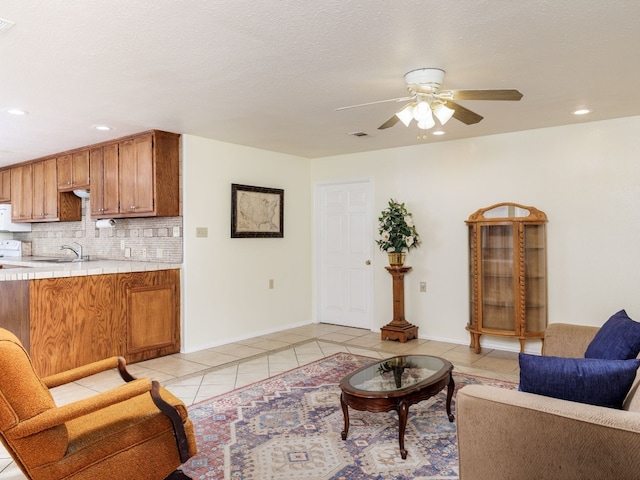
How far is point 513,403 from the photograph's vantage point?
167 centimetres

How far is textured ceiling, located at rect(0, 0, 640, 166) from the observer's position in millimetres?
2186

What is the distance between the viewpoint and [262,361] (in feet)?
14.7

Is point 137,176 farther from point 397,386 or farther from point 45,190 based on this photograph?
point 397,386

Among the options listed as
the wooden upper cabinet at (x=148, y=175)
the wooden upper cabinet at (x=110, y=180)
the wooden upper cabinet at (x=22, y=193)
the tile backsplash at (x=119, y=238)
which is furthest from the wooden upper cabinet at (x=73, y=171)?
the wooden upper cabinet at (x=22, y=193)

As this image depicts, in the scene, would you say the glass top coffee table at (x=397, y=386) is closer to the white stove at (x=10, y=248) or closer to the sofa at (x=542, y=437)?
the sofa at (x=542, y=437)

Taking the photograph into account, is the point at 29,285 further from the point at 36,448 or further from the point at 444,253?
the point at 444,253

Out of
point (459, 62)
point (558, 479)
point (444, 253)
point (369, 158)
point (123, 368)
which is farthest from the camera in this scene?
point (369, 158)

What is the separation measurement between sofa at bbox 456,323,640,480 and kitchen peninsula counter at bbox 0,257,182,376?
3654 millimetres

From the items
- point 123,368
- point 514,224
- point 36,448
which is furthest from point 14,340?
point 514,224

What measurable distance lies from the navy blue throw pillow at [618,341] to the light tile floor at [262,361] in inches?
58.8

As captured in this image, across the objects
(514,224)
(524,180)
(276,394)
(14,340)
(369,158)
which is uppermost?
(369,158)

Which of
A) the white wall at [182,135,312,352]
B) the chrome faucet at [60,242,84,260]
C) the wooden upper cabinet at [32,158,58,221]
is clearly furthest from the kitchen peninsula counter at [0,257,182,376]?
the wooden upper cabinet at [32,158,58,221]

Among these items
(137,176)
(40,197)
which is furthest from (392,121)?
(40,197)

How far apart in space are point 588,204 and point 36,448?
4.77m
